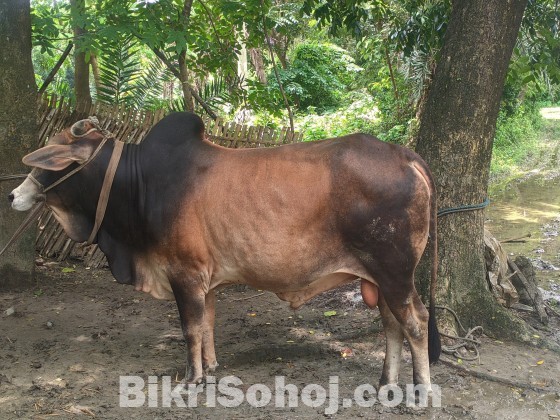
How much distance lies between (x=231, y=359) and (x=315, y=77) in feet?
54.9

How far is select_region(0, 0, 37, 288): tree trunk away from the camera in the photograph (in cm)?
577

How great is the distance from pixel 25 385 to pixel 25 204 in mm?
1166

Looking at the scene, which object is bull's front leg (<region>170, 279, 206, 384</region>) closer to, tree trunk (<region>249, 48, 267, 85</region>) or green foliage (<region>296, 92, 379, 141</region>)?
green foliage (<region>296, 92, 379, 141</region>)

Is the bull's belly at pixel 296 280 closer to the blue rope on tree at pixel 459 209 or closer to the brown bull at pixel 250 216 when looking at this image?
the brown bull at pixel 250 216

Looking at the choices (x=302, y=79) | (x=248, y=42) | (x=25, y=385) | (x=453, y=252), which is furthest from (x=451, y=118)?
(x=302, y=79)

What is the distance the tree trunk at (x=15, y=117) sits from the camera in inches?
227

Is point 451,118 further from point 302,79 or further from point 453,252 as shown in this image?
point 302,79

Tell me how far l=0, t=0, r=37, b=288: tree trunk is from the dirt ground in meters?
0.31

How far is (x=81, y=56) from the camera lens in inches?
348

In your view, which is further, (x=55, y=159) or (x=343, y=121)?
(x=343, y=121)

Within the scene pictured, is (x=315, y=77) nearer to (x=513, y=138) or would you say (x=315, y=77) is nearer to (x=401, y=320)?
(x=513, y=138)

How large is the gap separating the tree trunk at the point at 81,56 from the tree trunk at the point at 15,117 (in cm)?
41

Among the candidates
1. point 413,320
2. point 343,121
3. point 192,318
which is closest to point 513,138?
point 343,121

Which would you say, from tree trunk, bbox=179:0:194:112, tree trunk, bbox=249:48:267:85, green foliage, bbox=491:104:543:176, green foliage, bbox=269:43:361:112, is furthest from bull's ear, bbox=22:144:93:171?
green foliage, bbox=269:43:361:112
